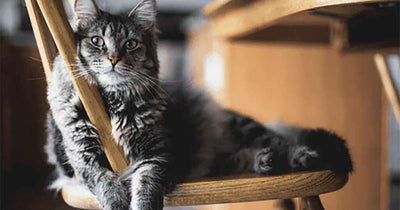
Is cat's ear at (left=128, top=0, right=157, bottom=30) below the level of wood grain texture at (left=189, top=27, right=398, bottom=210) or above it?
above

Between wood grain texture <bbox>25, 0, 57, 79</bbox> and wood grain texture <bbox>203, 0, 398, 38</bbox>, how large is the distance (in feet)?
1.66

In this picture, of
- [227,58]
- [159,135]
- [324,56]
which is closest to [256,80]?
[227,58]

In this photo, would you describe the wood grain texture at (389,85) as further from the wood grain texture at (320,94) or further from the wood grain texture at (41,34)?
the wood grain texture at (41,34)

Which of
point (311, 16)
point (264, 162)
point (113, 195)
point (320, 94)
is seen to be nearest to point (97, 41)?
point (113, 195)

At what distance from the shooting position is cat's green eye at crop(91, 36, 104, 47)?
2.83ft

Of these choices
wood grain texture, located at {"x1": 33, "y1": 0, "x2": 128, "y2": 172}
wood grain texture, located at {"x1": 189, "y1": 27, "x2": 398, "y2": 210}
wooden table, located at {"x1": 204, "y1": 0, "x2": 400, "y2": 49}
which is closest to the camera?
wood grain texture, located at {"x1": 33, "y1": 0, "x2": 128, "y2": 172}

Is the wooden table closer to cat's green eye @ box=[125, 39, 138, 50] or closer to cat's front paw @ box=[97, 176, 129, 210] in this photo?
cat's green eye @ box=[125, 39, 138, 50]

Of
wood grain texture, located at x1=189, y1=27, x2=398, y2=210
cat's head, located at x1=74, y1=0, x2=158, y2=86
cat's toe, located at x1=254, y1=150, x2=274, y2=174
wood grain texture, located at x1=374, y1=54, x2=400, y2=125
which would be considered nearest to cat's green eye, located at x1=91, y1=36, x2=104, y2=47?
cat's head, located at x1=74, y1=0, x2=158, y2=86

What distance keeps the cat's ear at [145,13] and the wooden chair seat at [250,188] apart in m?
0.36

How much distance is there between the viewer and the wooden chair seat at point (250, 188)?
2.62 feet

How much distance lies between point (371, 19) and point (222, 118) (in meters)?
0.54

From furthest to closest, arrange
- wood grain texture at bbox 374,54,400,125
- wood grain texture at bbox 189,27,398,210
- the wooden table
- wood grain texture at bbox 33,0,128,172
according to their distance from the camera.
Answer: wood grain texture at bbox 189,27,398,210
wood grain texture at bbox 374,54,400,125
the wooden table
wood grain texture at bbox 33,0,128,172

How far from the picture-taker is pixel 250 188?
803 millimetres

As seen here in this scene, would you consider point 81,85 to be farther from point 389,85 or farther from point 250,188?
point 389,85
